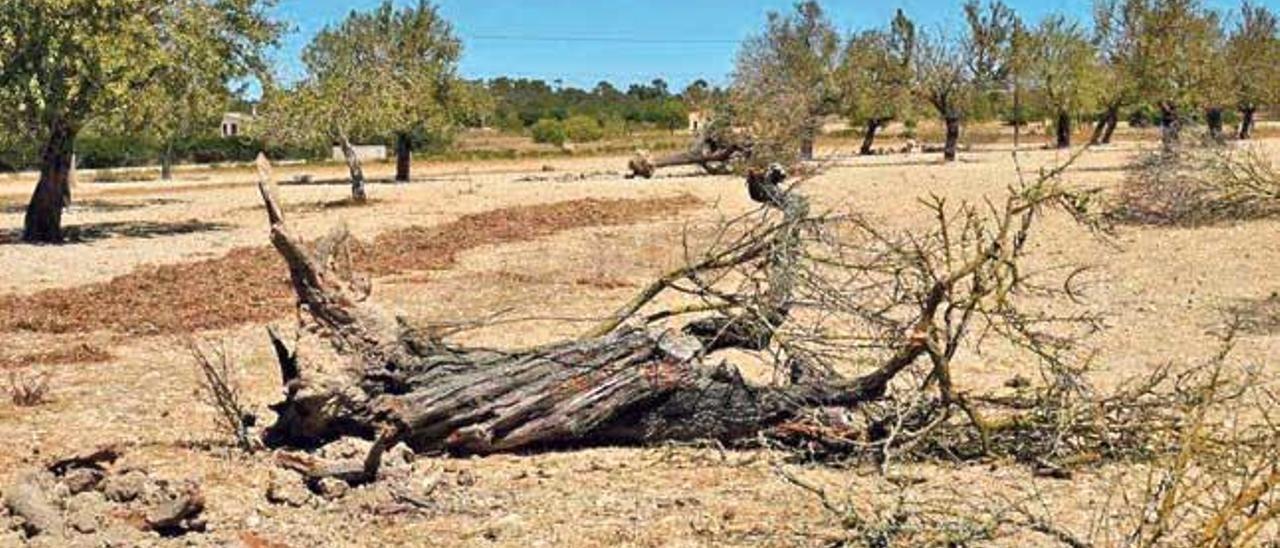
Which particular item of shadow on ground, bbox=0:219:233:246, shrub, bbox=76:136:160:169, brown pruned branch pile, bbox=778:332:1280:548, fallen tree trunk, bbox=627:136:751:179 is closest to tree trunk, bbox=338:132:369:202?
shadow on ground, bbox=0:219:233:246

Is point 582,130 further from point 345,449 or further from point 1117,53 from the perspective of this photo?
point 345,449

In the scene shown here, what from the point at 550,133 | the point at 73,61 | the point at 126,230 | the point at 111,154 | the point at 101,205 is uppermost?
the point at 73,61

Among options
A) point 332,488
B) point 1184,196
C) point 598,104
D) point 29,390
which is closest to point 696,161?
point 1184,196

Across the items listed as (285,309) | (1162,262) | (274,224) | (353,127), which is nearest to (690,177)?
(353,127)

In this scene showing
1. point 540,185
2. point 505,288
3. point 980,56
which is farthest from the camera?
point 980,56

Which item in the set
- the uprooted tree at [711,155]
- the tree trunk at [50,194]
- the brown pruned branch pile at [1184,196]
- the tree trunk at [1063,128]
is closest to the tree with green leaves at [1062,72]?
the tree trunk at [1063,128]

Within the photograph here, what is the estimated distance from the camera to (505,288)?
16.7 m

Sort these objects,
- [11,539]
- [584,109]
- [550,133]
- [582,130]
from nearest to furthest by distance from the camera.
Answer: [11,539], [550,133], [582,130], [584,109]

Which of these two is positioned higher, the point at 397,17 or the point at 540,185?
the point at 397,17

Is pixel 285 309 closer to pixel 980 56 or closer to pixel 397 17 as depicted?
pixel 397 17

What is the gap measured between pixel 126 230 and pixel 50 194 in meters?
2.58

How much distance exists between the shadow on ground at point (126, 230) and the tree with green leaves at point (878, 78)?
35812mm

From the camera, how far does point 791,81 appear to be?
57469mm

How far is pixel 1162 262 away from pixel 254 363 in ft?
39.2
